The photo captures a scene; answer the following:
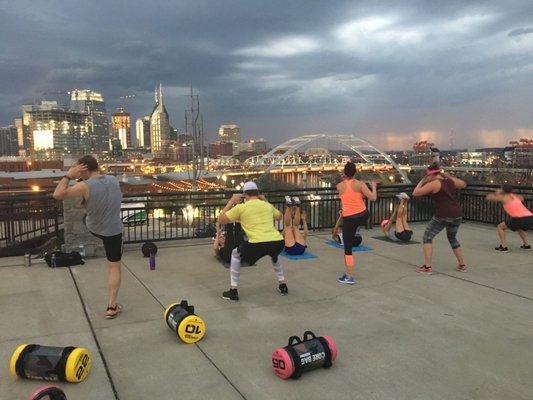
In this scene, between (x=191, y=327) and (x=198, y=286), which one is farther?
(x=198, y=286)

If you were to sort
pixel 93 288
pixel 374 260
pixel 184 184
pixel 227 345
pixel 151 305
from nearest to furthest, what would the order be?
pixel 227 345 → pixel 151 305 → pixel 93 288 → pixel 374 260 → pixel 184 184

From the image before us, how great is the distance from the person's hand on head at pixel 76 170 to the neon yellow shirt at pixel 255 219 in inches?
74.4

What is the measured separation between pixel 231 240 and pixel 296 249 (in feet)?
5.00

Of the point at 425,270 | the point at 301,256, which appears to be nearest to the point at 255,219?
the point at 301,256

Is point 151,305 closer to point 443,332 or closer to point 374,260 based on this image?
point 443,332

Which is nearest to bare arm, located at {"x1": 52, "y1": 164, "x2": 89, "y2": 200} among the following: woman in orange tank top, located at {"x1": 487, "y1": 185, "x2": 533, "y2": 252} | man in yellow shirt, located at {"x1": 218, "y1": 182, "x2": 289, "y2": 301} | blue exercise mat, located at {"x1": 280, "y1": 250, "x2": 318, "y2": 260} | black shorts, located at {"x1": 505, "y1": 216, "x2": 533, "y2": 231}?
man in yellow shirt, located at {"x1": 218, "y1": 182, "x2": 289, "y2": 301}

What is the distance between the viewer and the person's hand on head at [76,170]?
4.87 m

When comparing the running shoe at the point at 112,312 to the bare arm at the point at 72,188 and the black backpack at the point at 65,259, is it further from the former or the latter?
the black backpack at the point at 65,259

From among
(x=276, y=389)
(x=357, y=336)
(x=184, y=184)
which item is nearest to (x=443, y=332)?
(x=357, y=336)

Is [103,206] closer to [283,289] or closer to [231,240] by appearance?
[283,289]

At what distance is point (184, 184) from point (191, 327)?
86.6 m

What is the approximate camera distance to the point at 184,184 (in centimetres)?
8950

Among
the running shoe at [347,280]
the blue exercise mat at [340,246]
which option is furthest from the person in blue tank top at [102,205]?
the blue exercise mat at [340,246]

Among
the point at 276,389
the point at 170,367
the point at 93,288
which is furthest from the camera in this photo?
the point at 93,288
